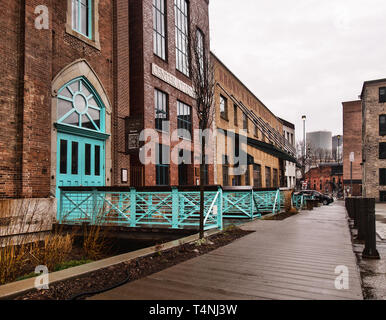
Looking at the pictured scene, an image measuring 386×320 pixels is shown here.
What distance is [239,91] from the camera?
2689 cm

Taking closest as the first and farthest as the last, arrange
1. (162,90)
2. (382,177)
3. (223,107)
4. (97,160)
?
(97,160) → (162,90) → (223,107) → (382,177)

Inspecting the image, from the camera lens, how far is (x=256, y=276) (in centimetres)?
454

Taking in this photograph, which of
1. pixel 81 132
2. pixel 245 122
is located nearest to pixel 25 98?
pixel 81 132

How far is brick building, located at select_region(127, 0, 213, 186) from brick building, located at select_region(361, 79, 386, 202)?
94.2ft

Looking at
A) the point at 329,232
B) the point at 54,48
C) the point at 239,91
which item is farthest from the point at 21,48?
the point at 239,91

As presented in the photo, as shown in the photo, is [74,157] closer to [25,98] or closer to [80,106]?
[80,106]

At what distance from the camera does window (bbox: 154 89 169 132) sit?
15.8 m

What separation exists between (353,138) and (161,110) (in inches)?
2024

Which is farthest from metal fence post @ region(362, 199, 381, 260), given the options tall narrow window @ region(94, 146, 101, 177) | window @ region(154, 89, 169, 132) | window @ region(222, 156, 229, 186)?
window @ region(222, 156, 229, 186)

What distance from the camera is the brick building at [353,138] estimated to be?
55.5 metres

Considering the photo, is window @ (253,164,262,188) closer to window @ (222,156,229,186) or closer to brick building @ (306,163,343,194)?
window @ (222,156,229,186)

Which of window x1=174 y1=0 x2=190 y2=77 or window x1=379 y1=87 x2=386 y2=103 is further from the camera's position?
window x1=379 y1=87 x2=386 y2=103

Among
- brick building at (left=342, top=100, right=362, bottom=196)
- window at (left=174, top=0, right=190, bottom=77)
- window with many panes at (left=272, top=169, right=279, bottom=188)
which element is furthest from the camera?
brick building at (left=342, top=100, right=362, bottom=196)

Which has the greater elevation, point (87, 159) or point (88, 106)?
point (88, 106)
